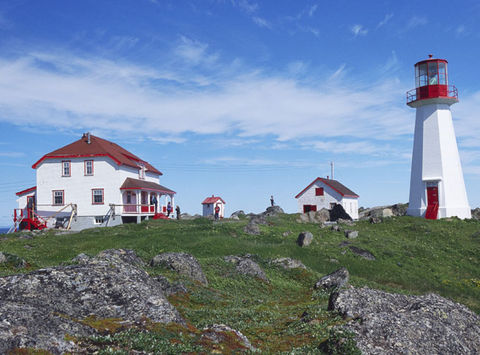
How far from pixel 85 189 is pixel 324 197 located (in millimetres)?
34348

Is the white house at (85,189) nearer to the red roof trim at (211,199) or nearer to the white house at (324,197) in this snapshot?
the red roof trim at (211,199)

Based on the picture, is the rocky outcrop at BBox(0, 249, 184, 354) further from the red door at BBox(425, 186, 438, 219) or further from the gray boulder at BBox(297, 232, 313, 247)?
the red door at BBox(425, 186, 438, 219)

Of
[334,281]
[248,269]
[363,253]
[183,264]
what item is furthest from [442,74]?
[183,264]

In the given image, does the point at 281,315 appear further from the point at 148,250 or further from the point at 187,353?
the point at 148,250

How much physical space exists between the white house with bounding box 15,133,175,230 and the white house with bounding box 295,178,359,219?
2403 cm

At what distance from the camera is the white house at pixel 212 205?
238 ft

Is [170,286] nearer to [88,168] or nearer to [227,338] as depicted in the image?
[227,338]

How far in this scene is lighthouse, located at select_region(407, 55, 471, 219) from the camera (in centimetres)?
5138

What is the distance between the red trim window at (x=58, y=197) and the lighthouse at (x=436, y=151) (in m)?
44.8

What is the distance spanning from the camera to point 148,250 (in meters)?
30.5

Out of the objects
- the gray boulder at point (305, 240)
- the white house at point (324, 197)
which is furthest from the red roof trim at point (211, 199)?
the gray boulder at point (305, 240)

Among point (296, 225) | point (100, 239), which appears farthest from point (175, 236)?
point (296, 225)

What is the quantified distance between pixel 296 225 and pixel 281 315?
30.4 m

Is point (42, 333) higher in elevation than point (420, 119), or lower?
lower
